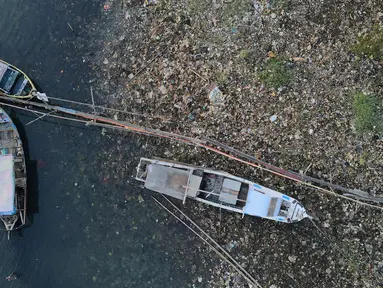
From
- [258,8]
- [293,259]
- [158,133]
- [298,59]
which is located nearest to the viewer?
[293,259]

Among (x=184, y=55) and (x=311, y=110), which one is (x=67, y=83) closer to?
(x=184, y=55)

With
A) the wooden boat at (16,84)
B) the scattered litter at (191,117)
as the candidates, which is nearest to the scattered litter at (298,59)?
the scattered litter at (191,117)

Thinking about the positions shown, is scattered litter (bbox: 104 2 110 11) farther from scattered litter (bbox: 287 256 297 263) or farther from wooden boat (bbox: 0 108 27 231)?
scattered litter (bbox: 287 256 297 263)

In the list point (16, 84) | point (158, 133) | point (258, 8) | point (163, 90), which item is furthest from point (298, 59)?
point (16, 84)

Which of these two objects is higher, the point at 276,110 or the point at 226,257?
the point at 276,110

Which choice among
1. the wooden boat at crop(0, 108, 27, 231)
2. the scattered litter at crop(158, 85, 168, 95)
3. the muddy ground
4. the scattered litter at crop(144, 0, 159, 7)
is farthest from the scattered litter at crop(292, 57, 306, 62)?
the wooden boat at crop(0, 108, 27, 231)

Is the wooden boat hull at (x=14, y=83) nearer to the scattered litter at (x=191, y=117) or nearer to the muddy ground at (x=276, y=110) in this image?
the muddy ground at (x=276, y=110)

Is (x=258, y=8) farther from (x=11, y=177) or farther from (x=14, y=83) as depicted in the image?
(x=11, y=177)
